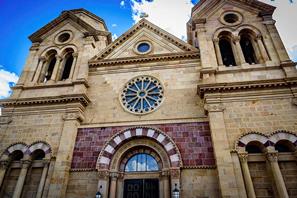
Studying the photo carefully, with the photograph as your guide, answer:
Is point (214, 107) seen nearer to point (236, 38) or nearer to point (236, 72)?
point (236, 72)

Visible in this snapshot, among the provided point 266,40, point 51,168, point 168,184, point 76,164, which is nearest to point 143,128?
point 168,184

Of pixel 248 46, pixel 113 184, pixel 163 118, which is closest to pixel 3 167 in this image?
pixel 113 184

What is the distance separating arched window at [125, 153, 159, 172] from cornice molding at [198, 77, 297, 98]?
4.59 metres

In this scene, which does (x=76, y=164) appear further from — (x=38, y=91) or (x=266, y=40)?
(x=266, y=40)

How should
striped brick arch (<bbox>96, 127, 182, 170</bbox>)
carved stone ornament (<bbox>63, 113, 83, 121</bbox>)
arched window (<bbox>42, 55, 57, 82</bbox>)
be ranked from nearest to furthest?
striped brick arch (<bbox>96, 127, 182, 170</bbox>), carved stone ornament (<bbox>63, 113, 83, 121</bbox>), arched window (<bbox>42, 55, 57, 82</bbox>)

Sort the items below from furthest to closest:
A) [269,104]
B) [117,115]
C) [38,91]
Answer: [38,91]
[117,115]
[269,104]

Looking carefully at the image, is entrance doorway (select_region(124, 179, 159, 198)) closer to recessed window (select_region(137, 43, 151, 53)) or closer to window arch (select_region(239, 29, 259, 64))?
recessed window (select_region(137, 43, 151, 53))

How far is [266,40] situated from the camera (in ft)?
41.9

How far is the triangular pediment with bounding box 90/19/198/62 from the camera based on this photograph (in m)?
14.3

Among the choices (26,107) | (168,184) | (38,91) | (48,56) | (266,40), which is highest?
(48,56)

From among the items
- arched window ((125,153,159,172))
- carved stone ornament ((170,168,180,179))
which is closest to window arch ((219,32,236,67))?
carved stone ornament ((170,168,180,179))

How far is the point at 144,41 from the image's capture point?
15266 mm

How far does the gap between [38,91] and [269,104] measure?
13960 mm


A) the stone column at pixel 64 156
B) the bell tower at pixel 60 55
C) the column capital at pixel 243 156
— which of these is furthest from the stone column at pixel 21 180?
the column capital at pixel 243 156
